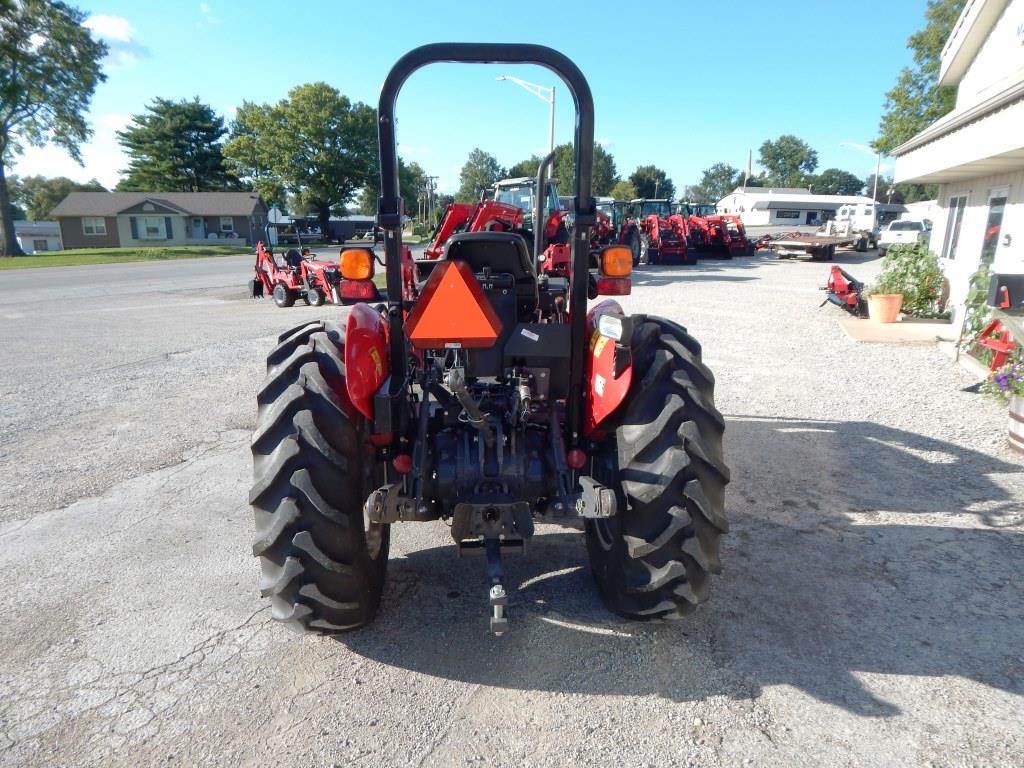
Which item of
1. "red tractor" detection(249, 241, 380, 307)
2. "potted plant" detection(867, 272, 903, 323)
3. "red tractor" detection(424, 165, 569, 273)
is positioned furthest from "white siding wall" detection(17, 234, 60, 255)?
"potted plant" detection(867, 272, 903, 323)

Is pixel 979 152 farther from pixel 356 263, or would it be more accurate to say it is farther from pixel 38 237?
pixel 38 237

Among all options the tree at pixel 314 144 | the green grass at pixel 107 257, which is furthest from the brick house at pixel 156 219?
the green grass at pixel 107 257

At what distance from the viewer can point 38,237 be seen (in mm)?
66562

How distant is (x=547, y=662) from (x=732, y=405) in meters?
4.37

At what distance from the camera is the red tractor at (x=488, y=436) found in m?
2.50

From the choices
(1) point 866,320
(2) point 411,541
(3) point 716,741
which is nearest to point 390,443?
(2) point 411,541

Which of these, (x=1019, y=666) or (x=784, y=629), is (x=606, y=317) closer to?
(x=784, y=629)

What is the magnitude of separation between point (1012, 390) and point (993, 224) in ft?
18.9

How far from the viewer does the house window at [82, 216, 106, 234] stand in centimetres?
5041

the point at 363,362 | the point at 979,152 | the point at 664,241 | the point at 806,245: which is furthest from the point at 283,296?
the point at 806,245

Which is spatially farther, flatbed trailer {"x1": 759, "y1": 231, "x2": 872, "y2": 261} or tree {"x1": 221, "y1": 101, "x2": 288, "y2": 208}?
tree {"x1": 221, "y1": 101, "x2": 288, "y2": 208}

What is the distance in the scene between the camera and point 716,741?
227 centimetres

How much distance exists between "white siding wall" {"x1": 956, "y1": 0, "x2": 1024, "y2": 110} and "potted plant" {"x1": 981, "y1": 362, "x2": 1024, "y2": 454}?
17.8 feet

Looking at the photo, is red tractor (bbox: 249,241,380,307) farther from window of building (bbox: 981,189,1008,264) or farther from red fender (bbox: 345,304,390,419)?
window of building (bbox: 981,189,1008,264)
